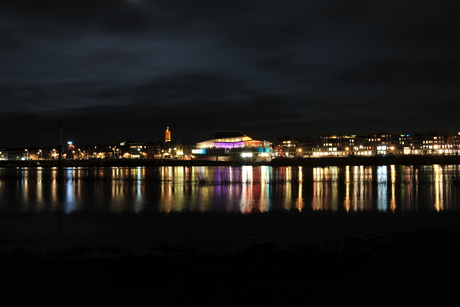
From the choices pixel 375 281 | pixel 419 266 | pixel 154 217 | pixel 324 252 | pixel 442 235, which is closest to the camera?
pixel 375 281

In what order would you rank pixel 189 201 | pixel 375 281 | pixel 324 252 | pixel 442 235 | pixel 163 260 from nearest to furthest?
pixel 375 281
pixel 163 260
pixel 324 252
pixel 442 235
pixel 189 201

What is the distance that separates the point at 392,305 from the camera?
8.31 m

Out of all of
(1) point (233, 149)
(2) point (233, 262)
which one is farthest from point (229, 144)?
(2) point (233, 262)

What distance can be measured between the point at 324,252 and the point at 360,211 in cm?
1099

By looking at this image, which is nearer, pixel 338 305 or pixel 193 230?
pixel 338 305

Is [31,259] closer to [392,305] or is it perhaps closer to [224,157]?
[392,305]

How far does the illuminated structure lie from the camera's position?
174000 millimetres

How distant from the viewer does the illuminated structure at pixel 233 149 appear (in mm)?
174000

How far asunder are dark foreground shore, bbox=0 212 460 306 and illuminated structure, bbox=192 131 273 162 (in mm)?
151327

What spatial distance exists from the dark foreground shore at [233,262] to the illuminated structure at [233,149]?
496 ft

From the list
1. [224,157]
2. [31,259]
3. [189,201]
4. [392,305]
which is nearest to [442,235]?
[392,305]

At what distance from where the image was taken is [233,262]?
1117 cm

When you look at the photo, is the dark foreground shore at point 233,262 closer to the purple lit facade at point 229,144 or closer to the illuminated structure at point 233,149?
the illuminated structure at point 233,149

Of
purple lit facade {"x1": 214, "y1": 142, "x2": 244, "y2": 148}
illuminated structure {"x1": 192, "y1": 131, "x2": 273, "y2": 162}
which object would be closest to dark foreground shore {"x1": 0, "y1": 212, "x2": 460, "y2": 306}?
illuminated structure {"x1": 192, "y1": 131, "x2": 273, "y2": 162}
